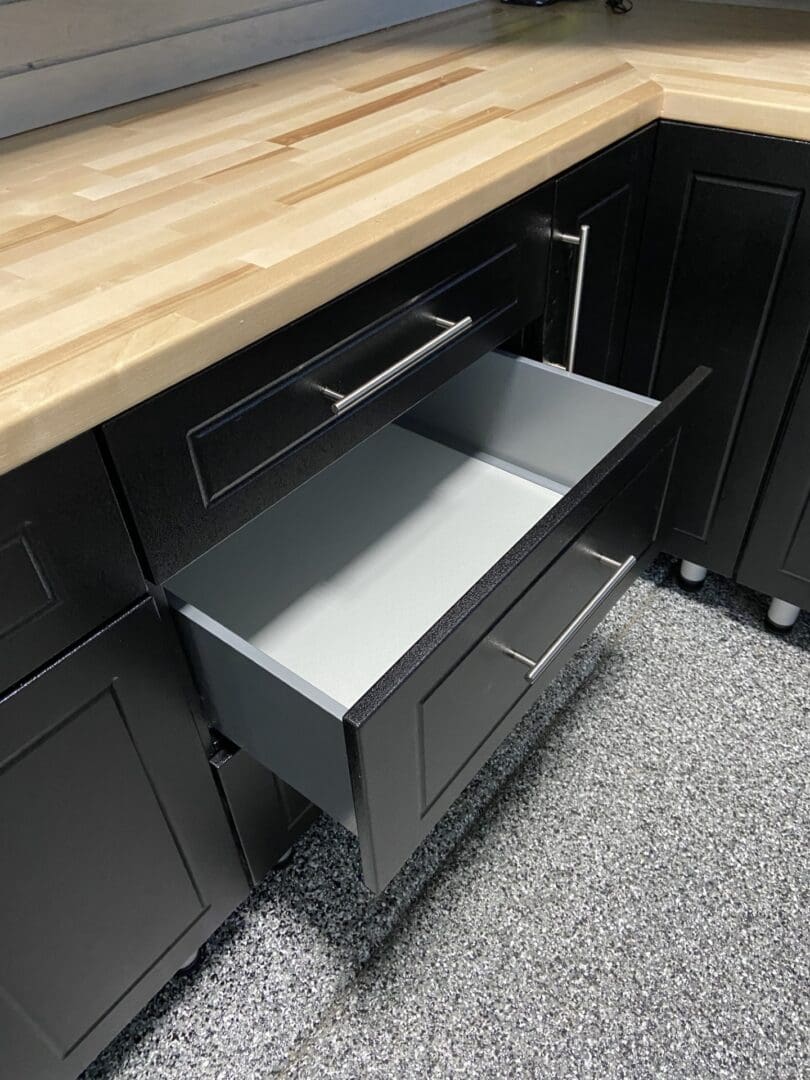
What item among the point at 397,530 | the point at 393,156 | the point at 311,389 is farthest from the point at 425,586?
the point at 393,156

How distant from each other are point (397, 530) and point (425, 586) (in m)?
0.10

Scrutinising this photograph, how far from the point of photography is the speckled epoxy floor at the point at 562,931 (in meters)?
0.90

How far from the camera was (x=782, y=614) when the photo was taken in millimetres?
1309

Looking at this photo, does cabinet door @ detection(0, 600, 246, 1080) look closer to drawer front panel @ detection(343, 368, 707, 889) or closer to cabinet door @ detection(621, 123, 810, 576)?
drawer front panel @ detection(343, 368, 707, 889)

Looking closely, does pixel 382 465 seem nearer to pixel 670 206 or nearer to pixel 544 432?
pixel 544 432

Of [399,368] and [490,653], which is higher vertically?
[399,368]

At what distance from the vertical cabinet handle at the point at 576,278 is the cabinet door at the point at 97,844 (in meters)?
0.60

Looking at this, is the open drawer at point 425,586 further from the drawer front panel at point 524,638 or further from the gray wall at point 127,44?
the gray wall at point 127,44

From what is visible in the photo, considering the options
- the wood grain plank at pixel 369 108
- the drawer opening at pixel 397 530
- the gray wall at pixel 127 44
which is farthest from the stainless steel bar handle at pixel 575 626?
the gray wall at pixel 127 44

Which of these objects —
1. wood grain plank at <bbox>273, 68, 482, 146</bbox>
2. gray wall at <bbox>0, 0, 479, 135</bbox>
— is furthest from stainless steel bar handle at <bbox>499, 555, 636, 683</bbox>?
gray wall at <bbox>0, 0, 479, 135</bbox>

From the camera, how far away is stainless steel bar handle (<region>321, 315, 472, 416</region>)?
0.70 meters

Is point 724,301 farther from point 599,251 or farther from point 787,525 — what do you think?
point 787,525

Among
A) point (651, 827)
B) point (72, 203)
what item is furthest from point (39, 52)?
point (651, 827)

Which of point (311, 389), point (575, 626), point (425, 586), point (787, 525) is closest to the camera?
point (311, 389)
